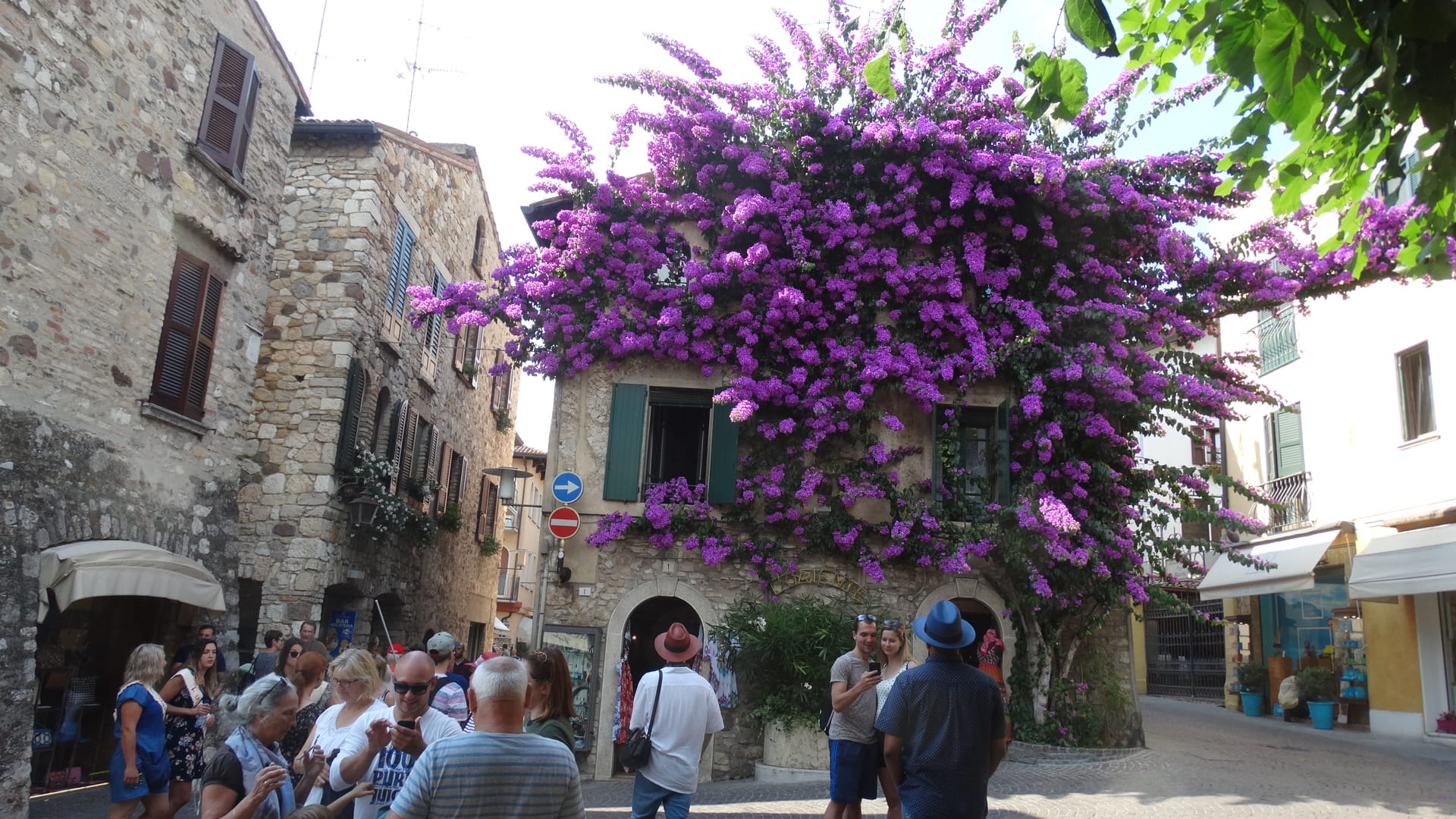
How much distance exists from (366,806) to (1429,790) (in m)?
10.4

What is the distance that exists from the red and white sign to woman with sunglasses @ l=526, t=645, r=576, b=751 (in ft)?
23.6

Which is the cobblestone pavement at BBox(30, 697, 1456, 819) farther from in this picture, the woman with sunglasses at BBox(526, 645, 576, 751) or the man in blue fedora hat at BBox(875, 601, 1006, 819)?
the woman with sunglasses at BBox(526, 645, 576, 751)

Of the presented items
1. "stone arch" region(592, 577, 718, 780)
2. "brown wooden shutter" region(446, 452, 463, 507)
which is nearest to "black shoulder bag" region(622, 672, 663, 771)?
"stone arch" region(592, 577, 718, 780)

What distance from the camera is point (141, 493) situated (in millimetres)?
10539

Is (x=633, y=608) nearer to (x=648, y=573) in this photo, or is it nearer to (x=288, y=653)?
(x=648, y=573)

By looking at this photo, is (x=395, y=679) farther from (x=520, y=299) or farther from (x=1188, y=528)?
(x=1188, y=528)

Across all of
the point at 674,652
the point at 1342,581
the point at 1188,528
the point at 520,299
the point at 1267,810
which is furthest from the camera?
the point at 1188,528

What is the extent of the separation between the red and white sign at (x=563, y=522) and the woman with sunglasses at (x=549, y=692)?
7.18 m

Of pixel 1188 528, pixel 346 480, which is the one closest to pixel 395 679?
pixel 346 480

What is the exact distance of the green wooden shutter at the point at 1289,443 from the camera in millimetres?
19270

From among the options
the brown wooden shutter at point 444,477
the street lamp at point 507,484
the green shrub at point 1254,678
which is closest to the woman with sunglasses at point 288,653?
the street lamp at point 507,484

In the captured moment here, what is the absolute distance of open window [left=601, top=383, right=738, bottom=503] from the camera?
44.7ft

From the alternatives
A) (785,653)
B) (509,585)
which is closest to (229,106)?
(785,653)

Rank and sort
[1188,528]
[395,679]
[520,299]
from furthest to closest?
1. [1188,528]
2. [520,299]
3. [395,679]
